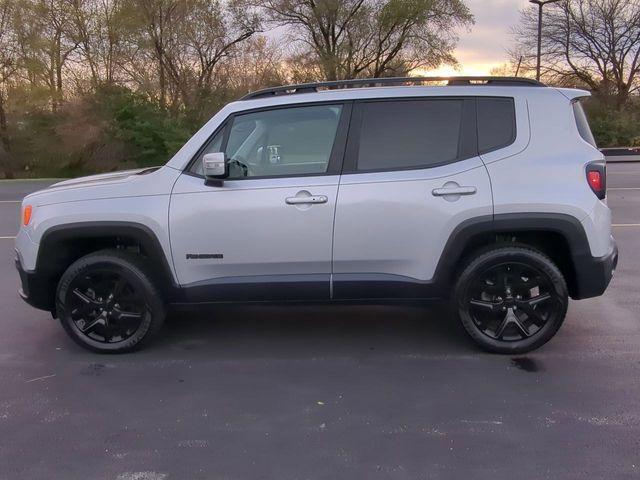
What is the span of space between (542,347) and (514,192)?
48.1 inches

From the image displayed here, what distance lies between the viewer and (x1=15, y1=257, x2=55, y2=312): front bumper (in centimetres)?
449

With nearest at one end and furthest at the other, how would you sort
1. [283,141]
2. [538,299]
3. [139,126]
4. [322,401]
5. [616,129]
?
[322,401]
[538,299]
[283,141]
[139,126]
[616,129]

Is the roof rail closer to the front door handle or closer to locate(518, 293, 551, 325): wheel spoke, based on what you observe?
the front door handle

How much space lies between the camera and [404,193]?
419 centimetres

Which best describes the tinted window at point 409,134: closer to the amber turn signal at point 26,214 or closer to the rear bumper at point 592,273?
the rear bumper at point 592,273

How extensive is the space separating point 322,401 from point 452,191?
5.34 feet

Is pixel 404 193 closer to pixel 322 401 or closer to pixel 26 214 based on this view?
pixel 322 401

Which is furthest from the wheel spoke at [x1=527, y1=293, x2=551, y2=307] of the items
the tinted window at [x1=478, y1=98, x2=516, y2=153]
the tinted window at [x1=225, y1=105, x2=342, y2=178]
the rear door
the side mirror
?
the side mirror

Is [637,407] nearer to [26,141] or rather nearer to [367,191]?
[367,191]

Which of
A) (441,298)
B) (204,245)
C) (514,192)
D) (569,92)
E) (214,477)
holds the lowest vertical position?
(214,477)

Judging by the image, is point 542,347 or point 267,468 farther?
point 542,347

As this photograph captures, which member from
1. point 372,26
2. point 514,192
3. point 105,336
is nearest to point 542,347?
point 514,192

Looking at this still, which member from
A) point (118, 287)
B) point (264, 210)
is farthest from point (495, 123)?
point (118, 287)

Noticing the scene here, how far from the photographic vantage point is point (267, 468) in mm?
3061
